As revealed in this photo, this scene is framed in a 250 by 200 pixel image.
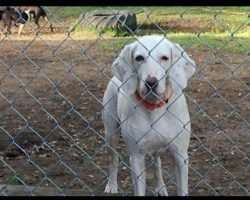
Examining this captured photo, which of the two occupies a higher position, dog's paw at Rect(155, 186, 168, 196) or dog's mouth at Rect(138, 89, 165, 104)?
dog's mouth at Rect(138, 89, 165, 104)

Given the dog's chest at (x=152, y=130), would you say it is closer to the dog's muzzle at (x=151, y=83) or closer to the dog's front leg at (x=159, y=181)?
the dog's muzzle at (x=151, y=83)

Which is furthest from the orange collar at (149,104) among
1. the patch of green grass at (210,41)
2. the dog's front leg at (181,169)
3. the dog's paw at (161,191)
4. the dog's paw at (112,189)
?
the patch of green grass at (210,41)

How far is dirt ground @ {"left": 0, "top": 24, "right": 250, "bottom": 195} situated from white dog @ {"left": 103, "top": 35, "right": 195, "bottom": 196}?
0.89 feet

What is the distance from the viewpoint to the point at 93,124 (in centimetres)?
638

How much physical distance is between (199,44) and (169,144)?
7492 mm

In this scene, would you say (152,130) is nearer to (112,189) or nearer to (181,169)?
(181,169)

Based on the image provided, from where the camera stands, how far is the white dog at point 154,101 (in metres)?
3.46

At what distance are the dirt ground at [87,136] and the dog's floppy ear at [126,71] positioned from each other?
23cm

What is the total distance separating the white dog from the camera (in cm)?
346

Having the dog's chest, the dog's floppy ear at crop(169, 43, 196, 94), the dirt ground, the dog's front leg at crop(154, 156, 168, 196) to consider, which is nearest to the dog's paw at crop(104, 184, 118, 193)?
the dirt ground

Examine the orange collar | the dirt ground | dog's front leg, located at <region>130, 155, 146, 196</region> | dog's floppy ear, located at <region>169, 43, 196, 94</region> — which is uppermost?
dog's floppy ear, located at <region>169, 43, 196, 94</region>

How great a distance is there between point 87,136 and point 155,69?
2.60m

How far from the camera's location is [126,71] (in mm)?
3668

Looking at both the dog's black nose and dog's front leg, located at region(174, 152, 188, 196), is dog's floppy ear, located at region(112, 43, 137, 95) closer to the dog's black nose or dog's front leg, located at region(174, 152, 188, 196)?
the dog's black nose
